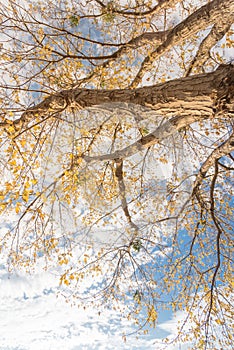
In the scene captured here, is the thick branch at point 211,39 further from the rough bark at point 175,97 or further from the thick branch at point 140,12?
the rough bark at point 175,97

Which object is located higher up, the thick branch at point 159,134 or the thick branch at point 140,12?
the thick branch at point 140,12

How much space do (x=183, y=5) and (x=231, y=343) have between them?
6785 millimetres

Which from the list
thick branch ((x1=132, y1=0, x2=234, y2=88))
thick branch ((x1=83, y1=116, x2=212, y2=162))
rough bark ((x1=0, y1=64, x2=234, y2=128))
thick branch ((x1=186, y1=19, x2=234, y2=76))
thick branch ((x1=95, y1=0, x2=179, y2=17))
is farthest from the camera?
thick branch ((x1=95, y1=0, x2=179, y2=17))

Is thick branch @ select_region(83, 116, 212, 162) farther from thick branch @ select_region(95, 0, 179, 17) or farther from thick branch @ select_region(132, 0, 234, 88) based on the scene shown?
thick branch @ select_region(95, 0, 179, 17)

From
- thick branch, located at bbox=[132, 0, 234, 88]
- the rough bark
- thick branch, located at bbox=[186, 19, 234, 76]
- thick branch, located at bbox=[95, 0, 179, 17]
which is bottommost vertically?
the rough bark

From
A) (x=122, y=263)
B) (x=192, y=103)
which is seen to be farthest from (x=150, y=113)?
(x=122, y=263)

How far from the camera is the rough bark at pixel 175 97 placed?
2143 millimetres

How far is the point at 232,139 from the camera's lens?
3.87 meters

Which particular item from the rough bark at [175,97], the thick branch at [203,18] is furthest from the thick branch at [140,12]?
the rough bark at [175,97]

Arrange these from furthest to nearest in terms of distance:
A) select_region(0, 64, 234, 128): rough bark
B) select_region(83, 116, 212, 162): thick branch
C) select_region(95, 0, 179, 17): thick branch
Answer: select_region(95, 0, 179, 17): thick branch
select_region(83, 116, 212, 162): thick branch
select_region(0, 64, 234, 128): rough bark

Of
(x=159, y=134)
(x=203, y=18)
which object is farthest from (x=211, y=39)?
(x=159, y=134)

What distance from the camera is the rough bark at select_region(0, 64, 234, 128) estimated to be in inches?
84.4

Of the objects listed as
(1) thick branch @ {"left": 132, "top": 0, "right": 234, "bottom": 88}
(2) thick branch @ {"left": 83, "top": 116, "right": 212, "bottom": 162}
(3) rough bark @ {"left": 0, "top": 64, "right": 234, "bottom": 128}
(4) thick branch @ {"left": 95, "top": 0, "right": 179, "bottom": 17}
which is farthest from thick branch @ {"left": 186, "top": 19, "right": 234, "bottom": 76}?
(3) rough bark @ {"left": 0, "top": 64, "right": 234, "bottom": 128}

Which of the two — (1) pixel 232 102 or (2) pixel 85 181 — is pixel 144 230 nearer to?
(2) pixel 85 181
